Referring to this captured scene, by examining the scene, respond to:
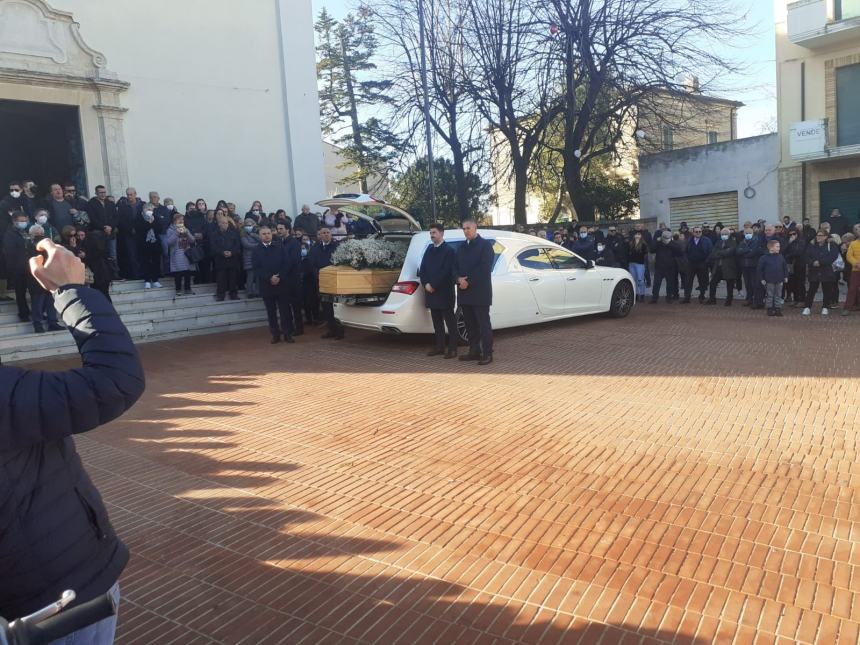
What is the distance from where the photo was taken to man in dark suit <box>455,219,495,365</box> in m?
8.91

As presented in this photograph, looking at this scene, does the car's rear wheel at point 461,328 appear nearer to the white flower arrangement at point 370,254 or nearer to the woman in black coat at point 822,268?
the white flower arrangement at point 370,254

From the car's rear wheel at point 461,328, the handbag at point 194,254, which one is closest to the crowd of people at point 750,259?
the car's rear wheel at point 461,328

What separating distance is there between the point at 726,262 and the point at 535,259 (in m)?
6.12

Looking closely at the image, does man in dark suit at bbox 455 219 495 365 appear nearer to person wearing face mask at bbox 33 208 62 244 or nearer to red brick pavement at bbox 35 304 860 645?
red brick pavement at bbox 35 304 860 645

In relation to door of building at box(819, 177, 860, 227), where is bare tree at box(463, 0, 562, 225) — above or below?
above

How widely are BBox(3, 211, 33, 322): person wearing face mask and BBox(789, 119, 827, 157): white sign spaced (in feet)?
73.0

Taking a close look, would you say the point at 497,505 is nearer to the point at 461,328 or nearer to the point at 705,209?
the point at 461,328

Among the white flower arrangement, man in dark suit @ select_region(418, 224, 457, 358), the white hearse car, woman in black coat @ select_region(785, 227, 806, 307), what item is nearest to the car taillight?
the white hearse car

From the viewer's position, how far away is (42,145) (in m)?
18.4

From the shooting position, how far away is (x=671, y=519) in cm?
414

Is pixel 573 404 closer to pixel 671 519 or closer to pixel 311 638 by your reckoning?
pixel 671 519

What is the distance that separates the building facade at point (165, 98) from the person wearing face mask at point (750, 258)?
11.7 metres

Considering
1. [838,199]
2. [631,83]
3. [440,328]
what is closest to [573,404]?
[440,328]

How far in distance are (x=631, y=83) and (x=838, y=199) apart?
807 cm
